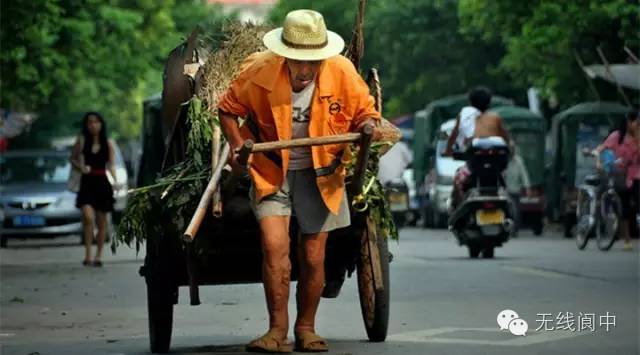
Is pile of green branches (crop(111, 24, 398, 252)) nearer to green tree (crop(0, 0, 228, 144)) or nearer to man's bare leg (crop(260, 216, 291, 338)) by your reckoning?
man's bare leg (crop(260, 216, 291, 338))

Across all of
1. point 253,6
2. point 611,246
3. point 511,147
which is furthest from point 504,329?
point 253,6

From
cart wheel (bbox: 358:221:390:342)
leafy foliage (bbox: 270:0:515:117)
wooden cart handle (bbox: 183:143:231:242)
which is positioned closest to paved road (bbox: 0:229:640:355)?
cart wheel (bbox: 358:221:390:342)

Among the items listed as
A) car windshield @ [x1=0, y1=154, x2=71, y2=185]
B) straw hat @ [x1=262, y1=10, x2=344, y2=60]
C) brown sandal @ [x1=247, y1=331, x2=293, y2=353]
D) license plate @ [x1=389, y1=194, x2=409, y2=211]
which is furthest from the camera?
license plate @ [x1=389, y1=194, x2=409, y2=211]

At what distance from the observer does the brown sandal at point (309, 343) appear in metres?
10.0

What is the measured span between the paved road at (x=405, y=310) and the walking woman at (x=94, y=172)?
1.52m

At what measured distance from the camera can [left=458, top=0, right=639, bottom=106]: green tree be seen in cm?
3378

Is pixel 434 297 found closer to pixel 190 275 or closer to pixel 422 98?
pixel 190 275

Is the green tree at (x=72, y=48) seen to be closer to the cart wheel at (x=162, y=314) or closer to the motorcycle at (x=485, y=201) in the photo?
the motorcycle at (x=485, y=201)

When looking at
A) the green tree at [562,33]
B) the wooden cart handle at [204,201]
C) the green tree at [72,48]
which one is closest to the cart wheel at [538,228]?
the green tree at [562,33]

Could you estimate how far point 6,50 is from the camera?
2592 cm

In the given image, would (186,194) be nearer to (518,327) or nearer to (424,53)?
(518,327)

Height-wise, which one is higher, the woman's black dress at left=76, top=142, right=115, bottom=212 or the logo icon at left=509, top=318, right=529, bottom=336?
the woman's black dress at left=76, top=142, right=115, bottom=212

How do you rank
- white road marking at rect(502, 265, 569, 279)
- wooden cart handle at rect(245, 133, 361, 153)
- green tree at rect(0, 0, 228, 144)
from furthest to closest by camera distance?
green tree at rect(0, 0, 228, 144)
white road marking at rect(502, 265, 569, 279)
wooden cart handle at rect(245, 133, 361, 153)

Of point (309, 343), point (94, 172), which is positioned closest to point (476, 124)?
point (94, 172)
